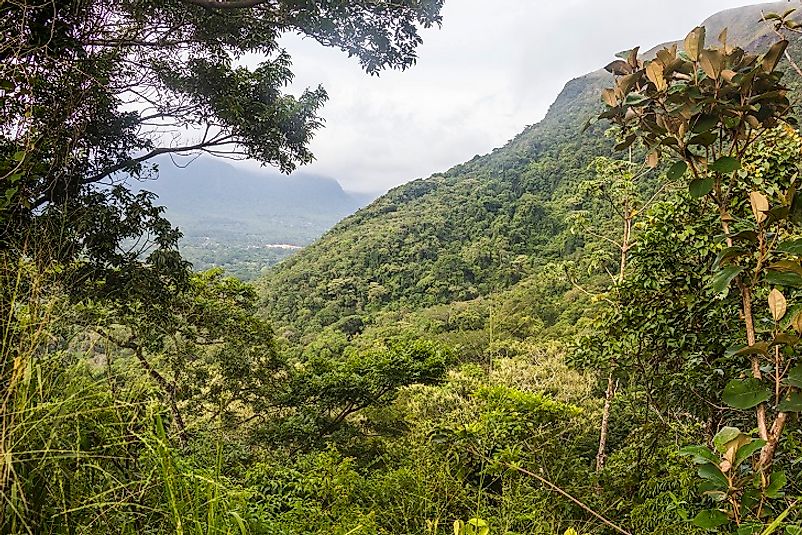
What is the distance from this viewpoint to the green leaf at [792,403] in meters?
0.70

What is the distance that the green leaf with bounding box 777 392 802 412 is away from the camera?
696 millimetres

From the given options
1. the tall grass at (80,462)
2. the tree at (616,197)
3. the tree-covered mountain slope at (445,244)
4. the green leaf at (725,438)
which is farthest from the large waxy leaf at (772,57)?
the tree-covered mountain slope at (445,244)

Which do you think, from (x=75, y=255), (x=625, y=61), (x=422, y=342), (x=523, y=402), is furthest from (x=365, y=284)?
(x=625, y=61)

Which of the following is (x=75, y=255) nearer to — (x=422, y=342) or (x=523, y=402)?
(x=523, y=402)

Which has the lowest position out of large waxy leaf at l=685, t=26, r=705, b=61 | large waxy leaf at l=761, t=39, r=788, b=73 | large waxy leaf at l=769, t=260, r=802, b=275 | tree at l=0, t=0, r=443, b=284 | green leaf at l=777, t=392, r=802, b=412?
green leaf at l=777, t=392, r=802, b=412

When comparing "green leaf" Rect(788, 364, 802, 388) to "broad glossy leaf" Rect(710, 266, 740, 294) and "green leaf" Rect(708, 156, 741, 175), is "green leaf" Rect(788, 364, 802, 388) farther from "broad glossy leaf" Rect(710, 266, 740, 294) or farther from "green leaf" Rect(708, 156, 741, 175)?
"green leaf" Rect(708, 156, 741, 175)

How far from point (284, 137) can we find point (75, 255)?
173 cm

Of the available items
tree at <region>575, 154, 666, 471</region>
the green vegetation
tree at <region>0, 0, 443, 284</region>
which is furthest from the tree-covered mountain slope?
tree at <region>0, 0, 443, 284</region>

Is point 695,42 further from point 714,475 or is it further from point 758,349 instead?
point 714,475

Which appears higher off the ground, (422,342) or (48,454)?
→ (48,454)

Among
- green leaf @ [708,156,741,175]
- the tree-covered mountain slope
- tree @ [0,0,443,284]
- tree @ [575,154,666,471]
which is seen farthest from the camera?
the tree-covered mountain slope

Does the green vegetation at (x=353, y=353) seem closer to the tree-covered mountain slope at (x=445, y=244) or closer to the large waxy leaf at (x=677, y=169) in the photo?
the large waxy leaf at (x=677, y=169)

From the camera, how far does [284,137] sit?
12.3 feet

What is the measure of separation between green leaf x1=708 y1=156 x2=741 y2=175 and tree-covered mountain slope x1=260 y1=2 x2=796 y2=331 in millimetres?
15352
